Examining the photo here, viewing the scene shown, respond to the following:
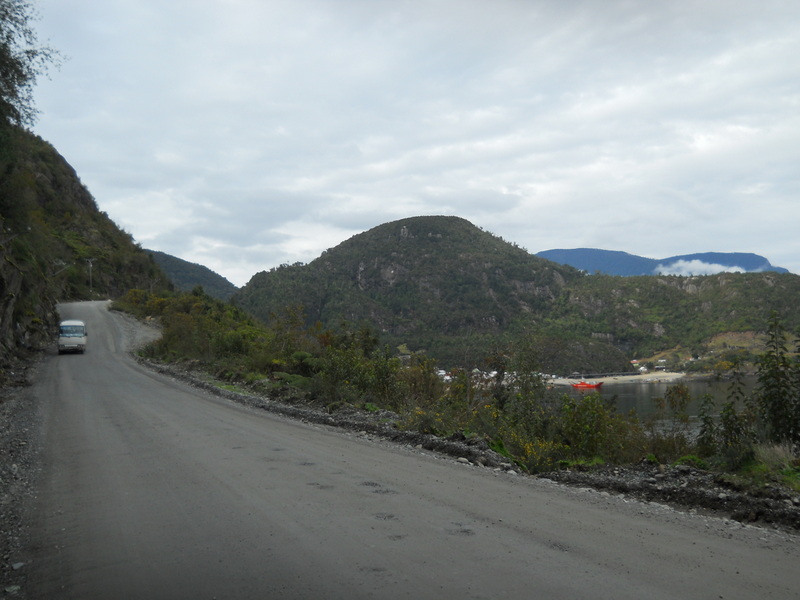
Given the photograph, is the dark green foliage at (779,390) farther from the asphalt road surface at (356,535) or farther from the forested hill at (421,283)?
the forested hill at (421,283)

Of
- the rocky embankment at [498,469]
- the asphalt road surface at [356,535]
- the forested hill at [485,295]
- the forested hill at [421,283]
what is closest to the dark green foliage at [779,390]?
the rocky embankment at [498,469]

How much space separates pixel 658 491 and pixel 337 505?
417cm

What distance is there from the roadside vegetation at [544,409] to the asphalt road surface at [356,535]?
86.2 inches

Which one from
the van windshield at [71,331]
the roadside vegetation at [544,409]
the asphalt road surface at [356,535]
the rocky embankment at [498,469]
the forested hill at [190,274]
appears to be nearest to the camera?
the asphalt road surface at [356,535]

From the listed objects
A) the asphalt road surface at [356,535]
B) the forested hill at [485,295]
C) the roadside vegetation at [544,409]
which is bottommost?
the asphalt road surface at [356,535]

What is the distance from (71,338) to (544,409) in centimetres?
3147

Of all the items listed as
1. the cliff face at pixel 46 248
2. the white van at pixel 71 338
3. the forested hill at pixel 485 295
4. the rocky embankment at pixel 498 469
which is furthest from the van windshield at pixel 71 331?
the rocky embankment at pixel 498 469

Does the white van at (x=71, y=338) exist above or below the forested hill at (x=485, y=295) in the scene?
below

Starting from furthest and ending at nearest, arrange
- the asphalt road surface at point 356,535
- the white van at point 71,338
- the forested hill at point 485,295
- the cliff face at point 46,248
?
the forested hill at point 485,295 < the white van at point 71,338 < the cliff face at point 46,248 < the asphalt road surface at point 356,535

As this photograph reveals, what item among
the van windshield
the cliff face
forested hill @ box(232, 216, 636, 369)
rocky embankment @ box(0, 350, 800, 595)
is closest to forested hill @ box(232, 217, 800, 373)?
forested hill @ box(232, 216, 636, 369)

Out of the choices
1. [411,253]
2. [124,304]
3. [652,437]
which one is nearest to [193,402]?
[652,437]

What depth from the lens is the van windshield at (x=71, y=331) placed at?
33.4 metres

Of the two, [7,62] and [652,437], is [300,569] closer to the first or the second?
[652,437]

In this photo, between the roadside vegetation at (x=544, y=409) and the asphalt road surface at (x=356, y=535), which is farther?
the roadside vegetation at (x=544, y=409)
